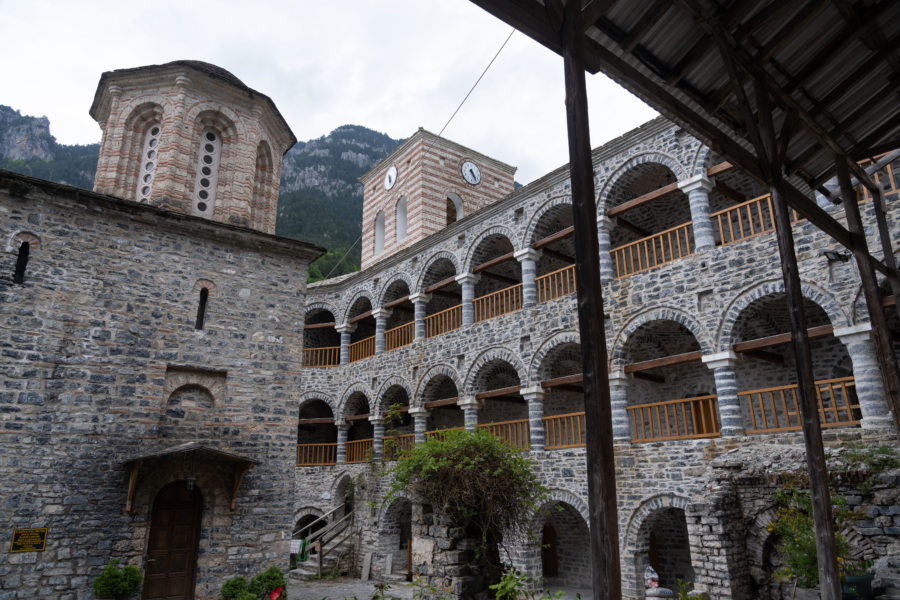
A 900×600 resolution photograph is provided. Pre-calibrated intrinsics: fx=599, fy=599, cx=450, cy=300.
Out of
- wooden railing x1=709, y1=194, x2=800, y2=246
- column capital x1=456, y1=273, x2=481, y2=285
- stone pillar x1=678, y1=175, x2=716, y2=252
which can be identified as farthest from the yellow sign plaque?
wooden railing x1=709, y1=194, x2=800, y2=246

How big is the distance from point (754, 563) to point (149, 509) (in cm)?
841

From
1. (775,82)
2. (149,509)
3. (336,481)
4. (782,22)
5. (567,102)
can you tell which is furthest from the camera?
(336,481)

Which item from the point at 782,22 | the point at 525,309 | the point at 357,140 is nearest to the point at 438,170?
the point at 525,309

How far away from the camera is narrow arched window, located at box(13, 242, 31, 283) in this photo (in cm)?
848

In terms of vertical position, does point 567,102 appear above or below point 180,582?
above

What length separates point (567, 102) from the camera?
11.6 feet

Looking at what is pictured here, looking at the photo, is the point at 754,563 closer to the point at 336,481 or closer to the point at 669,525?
the point at 669,525

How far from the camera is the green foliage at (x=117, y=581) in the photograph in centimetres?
785

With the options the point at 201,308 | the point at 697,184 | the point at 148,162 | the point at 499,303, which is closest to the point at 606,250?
the point at 697,184

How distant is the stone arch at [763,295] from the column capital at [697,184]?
2.00 metres

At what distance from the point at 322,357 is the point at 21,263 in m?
11.0

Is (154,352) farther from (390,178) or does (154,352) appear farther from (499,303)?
(390,178)

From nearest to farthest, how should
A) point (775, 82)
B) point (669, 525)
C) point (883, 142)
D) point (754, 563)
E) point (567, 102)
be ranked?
point (567, 102)
point (775, 82)
point (883, 142)
point (754, 563)
point (669, 525)

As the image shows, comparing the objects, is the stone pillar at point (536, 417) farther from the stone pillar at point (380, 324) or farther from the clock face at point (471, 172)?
the clock face at point (471, 172)
